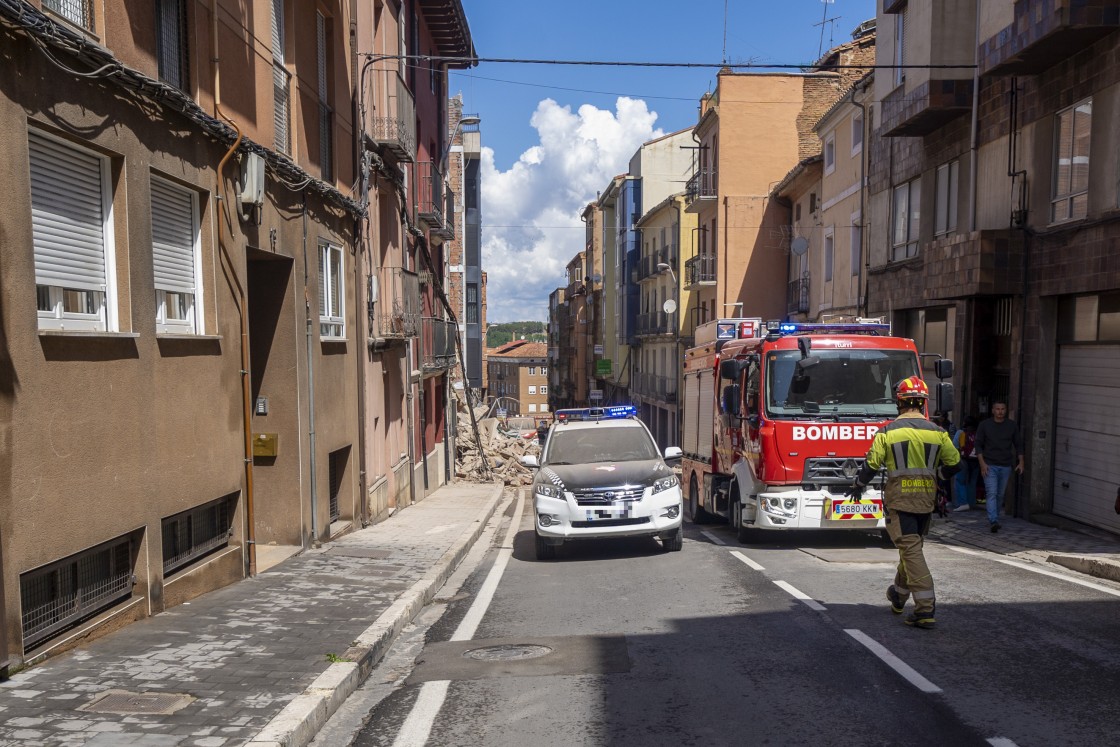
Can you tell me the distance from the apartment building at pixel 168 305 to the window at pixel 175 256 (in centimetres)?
3

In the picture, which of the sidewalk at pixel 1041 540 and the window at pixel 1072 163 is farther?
the window at pixel 1072 163

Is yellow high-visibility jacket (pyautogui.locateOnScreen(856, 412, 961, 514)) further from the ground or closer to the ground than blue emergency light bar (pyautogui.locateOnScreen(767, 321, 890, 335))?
closer to the ground

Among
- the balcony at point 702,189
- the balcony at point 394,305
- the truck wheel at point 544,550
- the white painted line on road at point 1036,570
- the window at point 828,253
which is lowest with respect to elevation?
the truck wheel at point 544,550

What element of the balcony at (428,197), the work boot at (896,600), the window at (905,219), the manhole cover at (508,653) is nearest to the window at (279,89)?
the manhole cover at (508,653)

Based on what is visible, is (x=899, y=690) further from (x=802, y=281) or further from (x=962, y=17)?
(x=802, y=281)

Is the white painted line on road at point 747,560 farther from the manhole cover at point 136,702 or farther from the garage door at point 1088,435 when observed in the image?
the manhole cover at point 136,702

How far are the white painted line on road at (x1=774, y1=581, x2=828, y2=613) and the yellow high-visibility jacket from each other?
117 centimetres

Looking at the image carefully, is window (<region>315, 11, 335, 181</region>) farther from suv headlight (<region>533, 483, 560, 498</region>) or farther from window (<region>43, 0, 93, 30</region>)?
window (<region>43, 0, 93, 30</region>)

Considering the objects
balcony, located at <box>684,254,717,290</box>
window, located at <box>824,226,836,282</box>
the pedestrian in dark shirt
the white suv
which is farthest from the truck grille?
balcony, located at <box>684,254,717,290</box>

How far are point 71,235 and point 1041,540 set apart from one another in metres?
12.3

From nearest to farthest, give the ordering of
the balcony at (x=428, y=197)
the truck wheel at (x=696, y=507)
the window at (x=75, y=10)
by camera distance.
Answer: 1. the window at (x=75, y=10)
2. the truck wheel at (x=696, y=507)
3. the balcony at (x=428, y=197)

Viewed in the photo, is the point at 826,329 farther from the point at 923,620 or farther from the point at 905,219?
the point at 905,219

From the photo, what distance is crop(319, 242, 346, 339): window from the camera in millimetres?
14266

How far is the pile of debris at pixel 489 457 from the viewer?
32312mm
